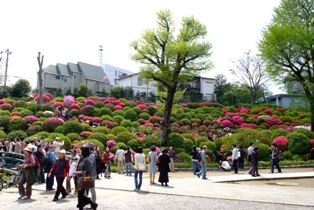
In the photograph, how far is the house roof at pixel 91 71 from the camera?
62.1 m

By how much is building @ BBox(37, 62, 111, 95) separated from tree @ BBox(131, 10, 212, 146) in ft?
100

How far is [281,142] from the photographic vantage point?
25016 mm

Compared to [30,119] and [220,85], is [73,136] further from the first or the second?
[220,85]

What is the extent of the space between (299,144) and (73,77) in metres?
43.7

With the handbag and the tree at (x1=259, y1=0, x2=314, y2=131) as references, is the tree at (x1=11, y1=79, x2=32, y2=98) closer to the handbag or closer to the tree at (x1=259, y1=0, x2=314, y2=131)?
the tree at (x1=259, y1=0, x2=314, y2=131)

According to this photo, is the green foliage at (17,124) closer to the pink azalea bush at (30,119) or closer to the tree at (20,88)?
the pink azalea bush at (30,119)

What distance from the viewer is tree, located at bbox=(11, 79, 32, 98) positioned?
44.5 m

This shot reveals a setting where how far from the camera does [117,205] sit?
980 cm

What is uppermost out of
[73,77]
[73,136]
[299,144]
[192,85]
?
[73,77]

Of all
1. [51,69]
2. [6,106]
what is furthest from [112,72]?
[6,106]

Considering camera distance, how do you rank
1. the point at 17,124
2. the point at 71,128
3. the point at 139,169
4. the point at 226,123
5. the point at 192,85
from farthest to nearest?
the point at 192,85, the point at 226,123, the point at 17,124, the point at 71,128, the point at 139,169

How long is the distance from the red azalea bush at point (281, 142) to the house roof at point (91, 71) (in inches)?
1663

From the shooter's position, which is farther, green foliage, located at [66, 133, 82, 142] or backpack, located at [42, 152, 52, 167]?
green foliage, located at [66, 133, 82, 142]

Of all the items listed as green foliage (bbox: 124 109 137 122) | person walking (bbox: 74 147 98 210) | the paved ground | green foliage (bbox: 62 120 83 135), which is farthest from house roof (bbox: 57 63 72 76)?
person walking (bbox: 74 147 98 210)
